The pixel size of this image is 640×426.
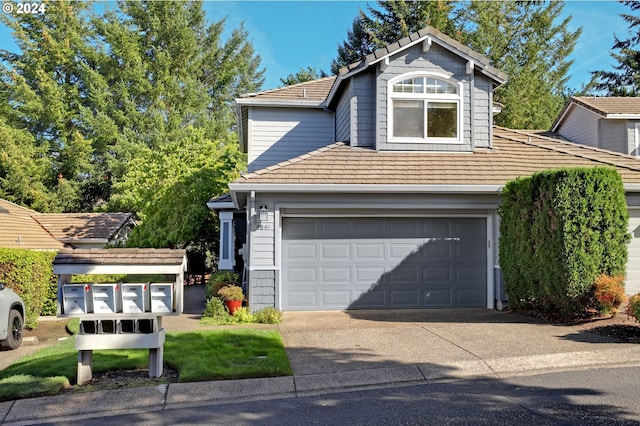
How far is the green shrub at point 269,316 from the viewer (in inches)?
425

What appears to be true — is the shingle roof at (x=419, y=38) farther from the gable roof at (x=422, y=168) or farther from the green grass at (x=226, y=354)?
the green grass at (x=226, y=354)

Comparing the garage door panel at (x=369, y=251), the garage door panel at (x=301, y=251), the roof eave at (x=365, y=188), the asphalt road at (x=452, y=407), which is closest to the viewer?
the asphalt road at (x=452, y=407)

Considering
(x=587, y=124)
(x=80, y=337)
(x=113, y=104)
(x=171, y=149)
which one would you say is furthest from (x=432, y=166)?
(x=113, y=104)

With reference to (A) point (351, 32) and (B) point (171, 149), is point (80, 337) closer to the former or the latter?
(B) point (171, 149)

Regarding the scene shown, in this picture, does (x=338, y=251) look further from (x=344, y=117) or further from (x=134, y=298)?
(x=134, y=298)

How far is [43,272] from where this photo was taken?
39.7 feet

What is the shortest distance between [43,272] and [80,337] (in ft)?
21.2

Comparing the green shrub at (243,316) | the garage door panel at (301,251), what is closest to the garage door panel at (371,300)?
the garage door panel at (301,251)

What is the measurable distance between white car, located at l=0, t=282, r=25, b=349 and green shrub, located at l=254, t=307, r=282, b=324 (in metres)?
4.35

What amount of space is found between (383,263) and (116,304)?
6866 millimetres

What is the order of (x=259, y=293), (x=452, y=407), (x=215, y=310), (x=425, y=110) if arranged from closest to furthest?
(x=452, y=407) → (x=215, y=310) → (x=259, y=293) → (x=425, y=110)

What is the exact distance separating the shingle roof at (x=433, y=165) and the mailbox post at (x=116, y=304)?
4.64m

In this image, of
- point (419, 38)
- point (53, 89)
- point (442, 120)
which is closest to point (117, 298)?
point (442, 120)

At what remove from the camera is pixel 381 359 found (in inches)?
295
